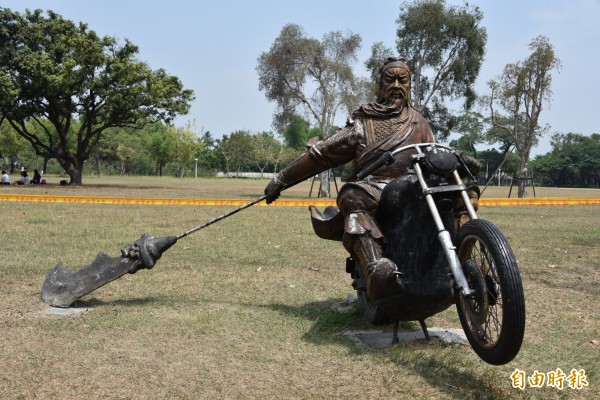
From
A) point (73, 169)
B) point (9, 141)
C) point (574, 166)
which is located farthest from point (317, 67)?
point (574, 166)

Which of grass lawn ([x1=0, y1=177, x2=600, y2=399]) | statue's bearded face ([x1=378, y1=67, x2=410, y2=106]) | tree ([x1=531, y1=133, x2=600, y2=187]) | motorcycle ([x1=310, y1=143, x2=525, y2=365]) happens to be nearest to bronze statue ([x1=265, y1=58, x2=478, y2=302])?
statue's bearded face ([x1=378, y1=67, x2=410, y2=106])

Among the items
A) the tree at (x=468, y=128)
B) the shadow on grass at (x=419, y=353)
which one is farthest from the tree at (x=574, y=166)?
the shadow on grass at (x=419, y=353)

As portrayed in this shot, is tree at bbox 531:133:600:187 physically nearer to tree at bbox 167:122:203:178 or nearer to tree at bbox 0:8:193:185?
tree at bbox 167:122:203:178

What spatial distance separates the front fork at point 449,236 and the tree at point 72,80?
28988 millimetres

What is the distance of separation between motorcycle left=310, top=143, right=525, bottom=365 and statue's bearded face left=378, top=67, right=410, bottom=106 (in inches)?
19.5

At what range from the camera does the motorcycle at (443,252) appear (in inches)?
128

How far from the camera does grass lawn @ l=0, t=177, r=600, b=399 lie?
3.60 m

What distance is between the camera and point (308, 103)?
2844cm

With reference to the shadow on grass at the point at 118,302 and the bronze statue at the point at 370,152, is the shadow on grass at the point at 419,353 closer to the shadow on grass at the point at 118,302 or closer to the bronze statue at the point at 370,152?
the bronze statue at the point at 370,152

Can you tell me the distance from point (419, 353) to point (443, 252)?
0.83 metres

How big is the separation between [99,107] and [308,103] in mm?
12517

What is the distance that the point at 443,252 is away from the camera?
152 inches

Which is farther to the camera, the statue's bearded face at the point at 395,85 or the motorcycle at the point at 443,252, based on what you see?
the statue's bearded face at the point at 395,85

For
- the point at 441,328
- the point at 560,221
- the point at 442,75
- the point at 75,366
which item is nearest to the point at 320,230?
the point at 441,328
